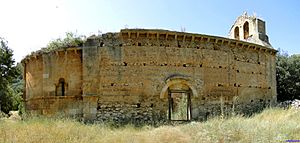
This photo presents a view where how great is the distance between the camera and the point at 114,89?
47.6 ft

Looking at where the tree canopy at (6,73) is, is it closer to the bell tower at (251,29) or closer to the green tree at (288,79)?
the bell tower at (251,29)

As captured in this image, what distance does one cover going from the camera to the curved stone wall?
47.6 ft

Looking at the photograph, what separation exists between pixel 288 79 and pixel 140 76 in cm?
1853

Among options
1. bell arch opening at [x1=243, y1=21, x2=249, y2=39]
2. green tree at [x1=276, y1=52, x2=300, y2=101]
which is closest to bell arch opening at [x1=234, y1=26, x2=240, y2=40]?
bell arch opening at [x1=243, y1=21, x2=249, y2=39]

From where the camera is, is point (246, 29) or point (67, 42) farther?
point (246, 29)

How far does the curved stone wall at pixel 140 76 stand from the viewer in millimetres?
14523

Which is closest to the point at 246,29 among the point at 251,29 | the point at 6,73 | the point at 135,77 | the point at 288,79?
the point at 251,29

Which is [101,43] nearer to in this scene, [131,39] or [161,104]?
[131,39]

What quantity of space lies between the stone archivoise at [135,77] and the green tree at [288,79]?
1282 centimetres

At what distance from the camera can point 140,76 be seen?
1477 cm

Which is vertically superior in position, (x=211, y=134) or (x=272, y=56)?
(x=272, y=56)

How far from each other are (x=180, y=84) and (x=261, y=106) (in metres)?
5.93

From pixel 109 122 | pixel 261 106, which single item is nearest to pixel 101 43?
pixel 109 122

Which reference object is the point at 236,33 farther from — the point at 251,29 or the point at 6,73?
the point at 6,73
